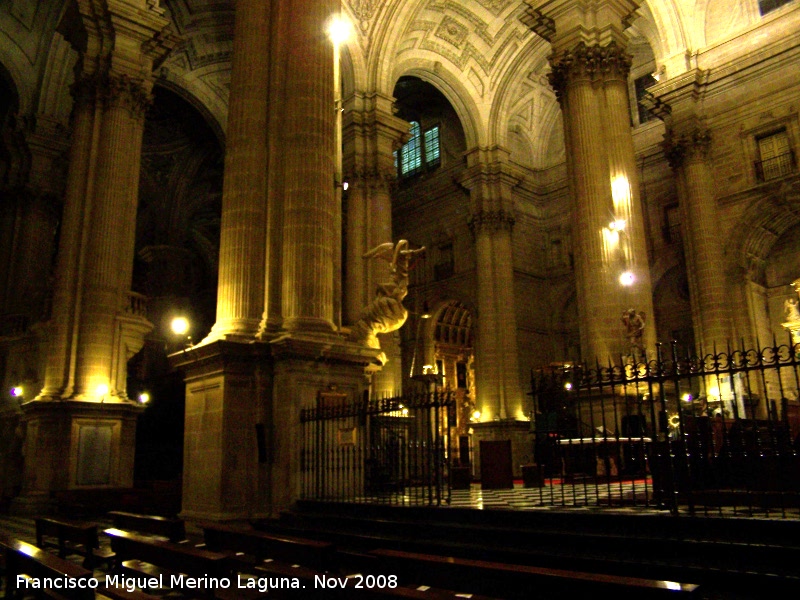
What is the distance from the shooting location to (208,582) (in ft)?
15.3

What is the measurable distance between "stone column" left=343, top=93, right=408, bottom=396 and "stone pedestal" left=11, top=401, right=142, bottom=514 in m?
7.79

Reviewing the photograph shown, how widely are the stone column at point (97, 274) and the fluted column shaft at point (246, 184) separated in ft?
22.1

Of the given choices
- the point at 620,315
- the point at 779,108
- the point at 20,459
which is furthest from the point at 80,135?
the point at 779,108

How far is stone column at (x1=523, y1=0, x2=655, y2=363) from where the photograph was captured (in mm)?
14273

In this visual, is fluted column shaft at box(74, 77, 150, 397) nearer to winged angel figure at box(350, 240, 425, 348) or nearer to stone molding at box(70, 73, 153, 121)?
stone molding at box(70, 73, 153, 121)

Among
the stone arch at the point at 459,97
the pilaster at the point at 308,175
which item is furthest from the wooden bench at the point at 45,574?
the stone arch at the point at 459,97

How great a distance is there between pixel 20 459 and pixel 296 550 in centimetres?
1475

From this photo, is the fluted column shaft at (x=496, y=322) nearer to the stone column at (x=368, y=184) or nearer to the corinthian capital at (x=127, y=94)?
the stone column at (x=368, y=184)

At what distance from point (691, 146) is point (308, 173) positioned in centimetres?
1492

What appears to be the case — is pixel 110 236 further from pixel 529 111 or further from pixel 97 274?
pixel 529 111

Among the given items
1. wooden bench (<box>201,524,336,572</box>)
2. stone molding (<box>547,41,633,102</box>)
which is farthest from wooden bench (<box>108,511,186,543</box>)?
stone molding (<box>547,41,633,102</box>)

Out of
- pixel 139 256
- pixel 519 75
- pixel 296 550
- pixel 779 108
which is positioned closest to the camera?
pixel 296 550

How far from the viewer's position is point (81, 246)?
51.5ft

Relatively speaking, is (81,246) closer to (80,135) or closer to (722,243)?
(80,135)
